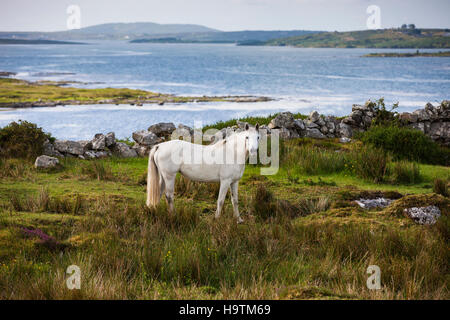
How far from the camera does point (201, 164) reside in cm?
757

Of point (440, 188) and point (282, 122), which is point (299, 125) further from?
point (440, 188)

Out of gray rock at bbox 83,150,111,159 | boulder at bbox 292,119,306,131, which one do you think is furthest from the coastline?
boulder at bbox 292,119,306,131

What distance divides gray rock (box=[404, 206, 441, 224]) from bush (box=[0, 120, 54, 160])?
937 centimetres

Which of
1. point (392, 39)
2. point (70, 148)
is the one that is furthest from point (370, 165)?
point (392, 39)

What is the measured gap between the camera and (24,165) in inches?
440

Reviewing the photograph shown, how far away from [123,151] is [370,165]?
696 cm

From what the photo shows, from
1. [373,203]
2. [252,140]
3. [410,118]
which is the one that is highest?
[252,140]

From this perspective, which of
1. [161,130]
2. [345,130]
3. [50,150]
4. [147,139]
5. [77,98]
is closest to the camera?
[50,150]

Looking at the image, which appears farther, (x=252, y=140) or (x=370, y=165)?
(x=370, y=165)

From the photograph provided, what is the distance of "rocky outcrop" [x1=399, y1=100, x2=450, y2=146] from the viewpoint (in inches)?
627

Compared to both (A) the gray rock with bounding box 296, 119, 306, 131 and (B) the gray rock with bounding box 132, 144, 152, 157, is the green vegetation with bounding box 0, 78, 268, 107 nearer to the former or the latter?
(B) the gray rock with bounding box 132, 144, 152, 157

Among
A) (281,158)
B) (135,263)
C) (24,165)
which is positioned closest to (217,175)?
(135,263)

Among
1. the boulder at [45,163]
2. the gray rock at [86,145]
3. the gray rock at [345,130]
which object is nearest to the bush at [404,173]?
the gray rock at [345,130]
